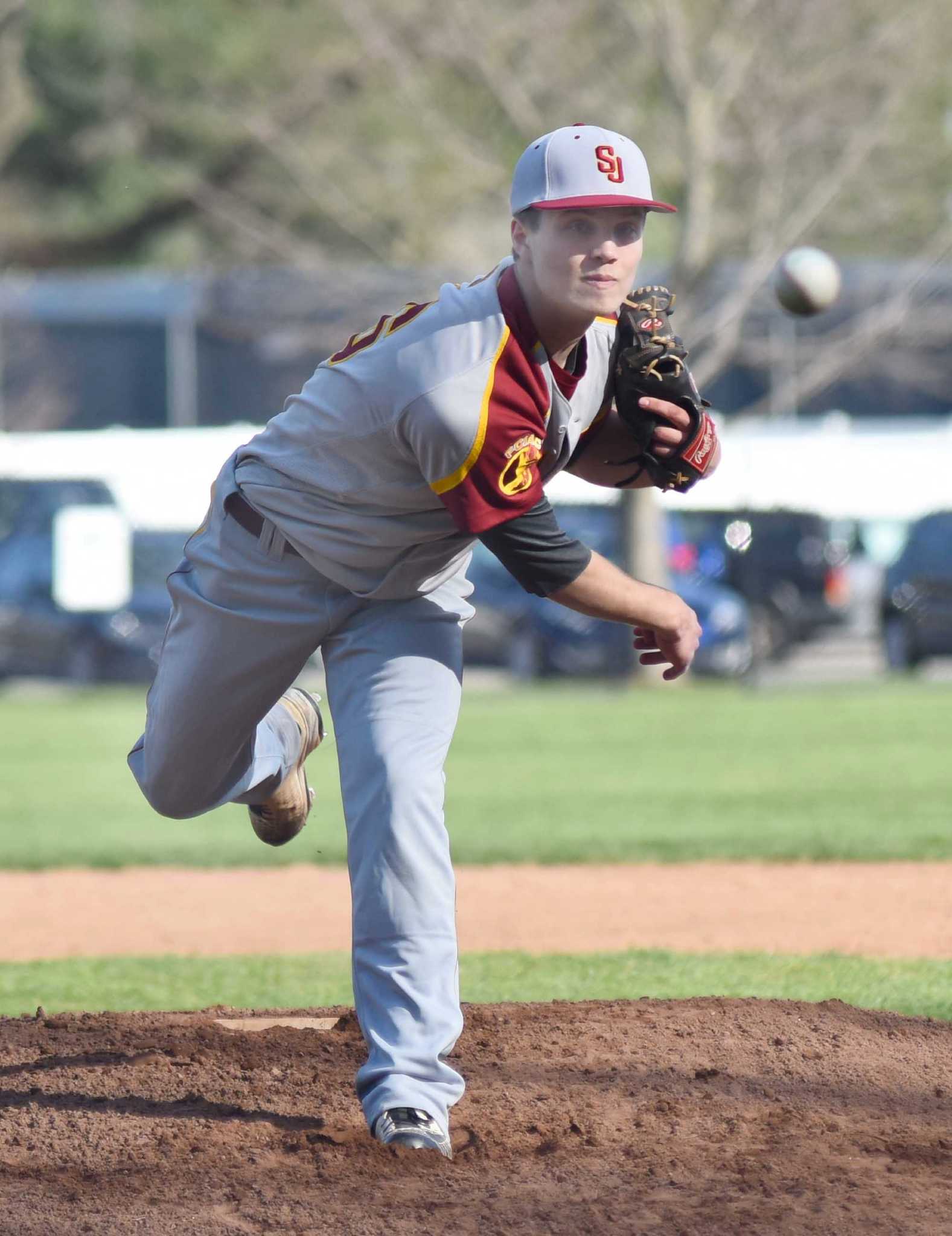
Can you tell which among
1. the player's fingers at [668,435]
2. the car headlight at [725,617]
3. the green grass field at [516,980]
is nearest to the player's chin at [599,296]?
the player's fingers at [668,435]

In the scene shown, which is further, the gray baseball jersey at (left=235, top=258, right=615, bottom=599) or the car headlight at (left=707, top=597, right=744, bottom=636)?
the car headlight at (left=707, top=597, right=744, bottom=636)

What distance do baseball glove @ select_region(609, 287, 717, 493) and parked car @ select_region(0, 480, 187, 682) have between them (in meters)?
15.3

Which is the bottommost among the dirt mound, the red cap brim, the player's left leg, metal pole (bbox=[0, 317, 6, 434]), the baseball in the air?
the dirt mound

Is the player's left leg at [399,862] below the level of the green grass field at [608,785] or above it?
above

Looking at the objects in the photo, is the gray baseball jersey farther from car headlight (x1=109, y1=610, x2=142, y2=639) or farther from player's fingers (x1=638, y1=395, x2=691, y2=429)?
car headlight (x1=109, y1=610, x2=142, y2=639)

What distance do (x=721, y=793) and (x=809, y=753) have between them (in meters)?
2.12

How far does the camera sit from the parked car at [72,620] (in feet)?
63.1

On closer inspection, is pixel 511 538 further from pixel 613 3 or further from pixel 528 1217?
pixel 613 3

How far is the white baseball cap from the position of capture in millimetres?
3346

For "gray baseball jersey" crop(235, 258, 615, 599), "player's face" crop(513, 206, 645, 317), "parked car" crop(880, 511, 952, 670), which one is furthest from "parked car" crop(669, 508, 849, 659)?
"player's face" crop(513, 206, 645, 317)

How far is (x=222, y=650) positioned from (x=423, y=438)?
2.51ft

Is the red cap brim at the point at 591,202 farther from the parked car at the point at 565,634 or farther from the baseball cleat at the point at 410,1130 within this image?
the parked car at the point at 565,634

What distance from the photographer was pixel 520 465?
11.2 feet

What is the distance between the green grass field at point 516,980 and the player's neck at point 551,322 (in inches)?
87.9
